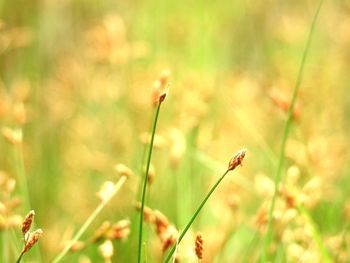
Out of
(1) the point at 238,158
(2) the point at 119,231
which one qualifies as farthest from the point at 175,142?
(1) the point at 238,158

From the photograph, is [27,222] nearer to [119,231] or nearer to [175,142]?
[119,231]

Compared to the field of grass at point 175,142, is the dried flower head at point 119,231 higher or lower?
lower

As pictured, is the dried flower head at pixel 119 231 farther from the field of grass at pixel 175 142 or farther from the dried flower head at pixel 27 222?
the dried flower head at pixel 27 222

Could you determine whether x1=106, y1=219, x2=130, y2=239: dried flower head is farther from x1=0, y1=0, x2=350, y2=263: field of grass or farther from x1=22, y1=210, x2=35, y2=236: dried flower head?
x1=22, y1=210, x2=35, y2=236: dried flower head

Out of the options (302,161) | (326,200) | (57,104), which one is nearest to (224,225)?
(302,161)

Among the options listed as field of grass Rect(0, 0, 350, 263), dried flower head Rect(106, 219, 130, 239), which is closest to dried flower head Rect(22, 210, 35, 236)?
field of grass Rect(0, 0, 350, 263)

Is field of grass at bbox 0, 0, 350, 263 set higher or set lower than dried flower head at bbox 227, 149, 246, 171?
higher

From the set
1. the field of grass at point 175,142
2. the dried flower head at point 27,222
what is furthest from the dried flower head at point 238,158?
the dried flower head at point 27,222

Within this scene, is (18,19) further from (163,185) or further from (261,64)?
(163,185)

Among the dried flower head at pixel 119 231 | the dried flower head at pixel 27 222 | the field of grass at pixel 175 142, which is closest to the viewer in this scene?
the dried flower head at pixel 27 222
